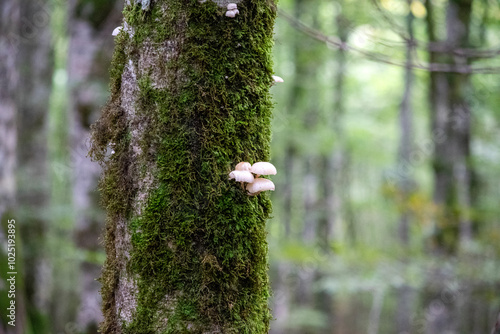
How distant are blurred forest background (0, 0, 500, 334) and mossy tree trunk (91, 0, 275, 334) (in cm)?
65

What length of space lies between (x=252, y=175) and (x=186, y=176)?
10.5 inches

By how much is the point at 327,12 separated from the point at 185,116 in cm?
1621

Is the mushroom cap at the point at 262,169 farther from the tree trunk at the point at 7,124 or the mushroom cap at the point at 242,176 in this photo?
the tree trunk at the point at 7,124

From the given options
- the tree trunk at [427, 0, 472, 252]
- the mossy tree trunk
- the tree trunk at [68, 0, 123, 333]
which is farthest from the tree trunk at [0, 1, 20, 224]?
the tree trunk at [427, 0, 472, 252]

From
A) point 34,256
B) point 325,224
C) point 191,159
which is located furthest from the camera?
point 325,224

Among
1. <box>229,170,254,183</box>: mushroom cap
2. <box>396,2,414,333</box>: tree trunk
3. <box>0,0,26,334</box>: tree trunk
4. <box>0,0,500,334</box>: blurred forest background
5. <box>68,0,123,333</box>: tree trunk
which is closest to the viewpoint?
<box>229,170,254,183</box>: mushroom cap

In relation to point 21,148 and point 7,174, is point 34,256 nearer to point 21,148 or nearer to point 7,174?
point 7,174

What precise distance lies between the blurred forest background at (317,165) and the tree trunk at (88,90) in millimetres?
17

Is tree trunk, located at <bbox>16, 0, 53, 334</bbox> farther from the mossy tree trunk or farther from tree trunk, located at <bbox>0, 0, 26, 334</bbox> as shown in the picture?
the mossy tree trunk

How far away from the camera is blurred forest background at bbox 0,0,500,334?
5.22 metres

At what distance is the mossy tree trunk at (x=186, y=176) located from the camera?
167cm

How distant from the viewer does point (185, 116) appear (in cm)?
171

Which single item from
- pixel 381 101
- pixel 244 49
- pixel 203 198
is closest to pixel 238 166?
pixel 203 198

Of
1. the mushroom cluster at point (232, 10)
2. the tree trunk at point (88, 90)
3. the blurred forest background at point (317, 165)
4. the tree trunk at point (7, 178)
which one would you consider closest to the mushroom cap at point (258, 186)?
the mushroom cluster at point (232, 10)
